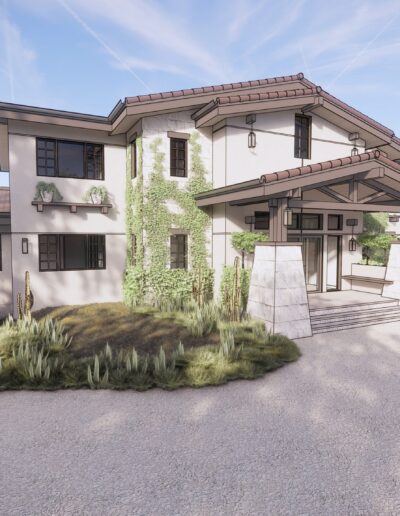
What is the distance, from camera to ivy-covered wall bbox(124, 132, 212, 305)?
40.5 feet

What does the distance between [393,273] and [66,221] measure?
39.2ft

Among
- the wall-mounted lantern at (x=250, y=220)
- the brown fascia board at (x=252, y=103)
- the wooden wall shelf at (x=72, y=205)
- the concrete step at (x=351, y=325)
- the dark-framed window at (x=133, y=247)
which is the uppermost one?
the brown fascia board at (x=252, y=103)

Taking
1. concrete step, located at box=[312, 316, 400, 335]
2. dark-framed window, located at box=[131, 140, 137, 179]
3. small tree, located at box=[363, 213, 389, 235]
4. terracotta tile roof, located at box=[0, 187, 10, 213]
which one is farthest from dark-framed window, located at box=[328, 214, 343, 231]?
terracotta tile roof, located at box=[0, 187, 10, 213]

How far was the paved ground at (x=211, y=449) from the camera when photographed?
12.2 ft

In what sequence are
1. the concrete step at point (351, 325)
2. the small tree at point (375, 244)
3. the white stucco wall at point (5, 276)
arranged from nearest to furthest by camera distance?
the concrete step at point (351, 325), the small tree at point (375, 244), the white stucco wall at point (5, 276)

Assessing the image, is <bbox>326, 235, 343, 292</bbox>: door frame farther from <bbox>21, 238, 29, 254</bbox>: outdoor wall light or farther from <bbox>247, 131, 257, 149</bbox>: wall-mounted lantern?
<bbox>21, 238, 29, 254</bbox>: outdoor wall light

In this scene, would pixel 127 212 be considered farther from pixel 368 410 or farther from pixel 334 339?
pixel 368 410

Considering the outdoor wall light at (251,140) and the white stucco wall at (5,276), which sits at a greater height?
the outdoor wall light at (251,140)

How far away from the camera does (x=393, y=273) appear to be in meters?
13.0

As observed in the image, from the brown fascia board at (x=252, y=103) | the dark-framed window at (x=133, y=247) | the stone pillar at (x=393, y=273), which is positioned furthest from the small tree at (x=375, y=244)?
the dark-framed window at (x=133, y=247)

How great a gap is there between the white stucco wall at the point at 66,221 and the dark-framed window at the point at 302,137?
676 centimetres

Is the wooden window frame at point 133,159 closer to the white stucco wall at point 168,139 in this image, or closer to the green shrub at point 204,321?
the white stucco wall at point 168,139

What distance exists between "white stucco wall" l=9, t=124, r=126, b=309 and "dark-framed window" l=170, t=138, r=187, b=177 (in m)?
2.12

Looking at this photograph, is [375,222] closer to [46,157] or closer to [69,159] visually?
[69,159]
